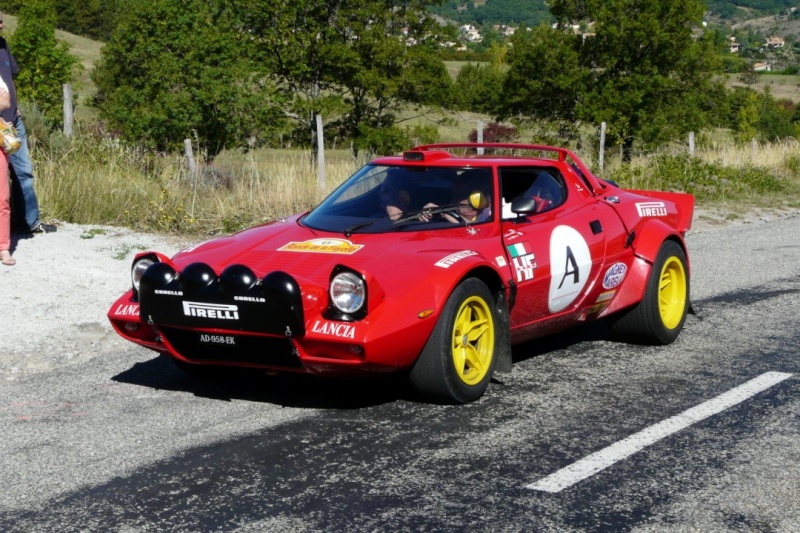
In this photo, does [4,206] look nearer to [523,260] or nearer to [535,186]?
[535,186]

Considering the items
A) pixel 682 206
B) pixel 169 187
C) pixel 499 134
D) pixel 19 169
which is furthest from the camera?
pixel 499 134

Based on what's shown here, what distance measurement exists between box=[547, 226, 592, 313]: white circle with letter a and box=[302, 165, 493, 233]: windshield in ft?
1.66

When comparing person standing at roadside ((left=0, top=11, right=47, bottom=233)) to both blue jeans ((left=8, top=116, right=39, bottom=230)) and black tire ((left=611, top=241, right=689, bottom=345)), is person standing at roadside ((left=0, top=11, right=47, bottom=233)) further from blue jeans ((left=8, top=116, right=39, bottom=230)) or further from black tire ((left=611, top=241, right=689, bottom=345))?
black tire ((left=611, top=241, right=689, bottom=345))

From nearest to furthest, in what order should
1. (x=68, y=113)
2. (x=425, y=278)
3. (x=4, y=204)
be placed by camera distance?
(x=425, y=278), (x=4, y=204), (x=68, y=113)

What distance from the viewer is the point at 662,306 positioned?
7.33m

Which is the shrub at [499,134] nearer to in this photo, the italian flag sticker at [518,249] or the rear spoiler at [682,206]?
the rear spoiler at [682,206]

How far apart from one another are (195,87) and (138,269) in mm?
22880

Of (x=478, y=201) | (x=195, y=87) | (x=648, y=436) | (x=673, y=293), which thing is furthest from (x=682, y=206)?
(x=195, y=87)

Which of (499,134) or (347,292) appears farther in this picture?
(499,134)

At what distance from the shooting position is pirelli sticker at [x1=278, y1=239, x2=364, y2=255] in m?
5.56

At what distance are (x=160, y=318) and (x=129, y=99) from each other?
26106 millimetres

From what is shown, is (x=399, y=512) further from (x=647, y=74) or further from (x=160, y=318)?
(x=647, y=74)

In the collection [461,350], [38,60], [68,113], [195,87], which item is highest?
[38,60]

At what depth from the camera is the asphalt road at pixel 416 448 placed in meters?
3.97
